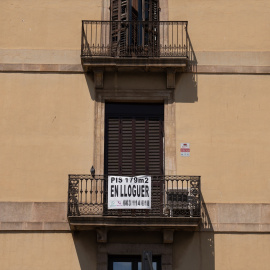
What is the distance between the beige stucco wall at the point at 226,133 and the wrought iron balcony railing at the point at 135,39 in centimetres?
86

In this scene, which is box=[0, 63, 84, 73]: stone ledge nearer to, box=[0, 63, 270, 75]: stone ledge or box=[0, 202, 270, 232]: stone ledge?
box=[0, 63, 270, 75]: stone ledge

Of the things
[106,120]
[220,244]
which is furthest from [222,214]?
[106,120]

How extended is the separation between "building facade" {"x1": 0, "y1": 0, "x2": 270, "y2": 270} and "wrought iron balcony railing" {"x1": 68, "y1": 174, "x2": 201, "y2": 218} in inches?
1.1

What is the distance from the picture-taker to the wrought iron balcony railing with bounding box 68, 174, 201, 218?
19.8 meters

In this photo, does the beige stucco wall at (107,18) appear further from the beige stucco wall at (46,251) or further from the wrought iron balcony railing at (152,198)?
the beige stucco wall at (46,251)

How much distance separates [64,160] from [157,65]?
126 inches

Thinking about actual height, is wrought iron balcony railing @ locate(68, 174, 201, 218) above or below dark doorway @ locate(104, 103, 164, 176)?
below

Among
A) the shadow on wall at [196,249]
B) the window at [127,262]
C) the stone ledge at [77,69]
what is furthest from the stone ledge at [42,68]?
the shadow on wall at [196,249]

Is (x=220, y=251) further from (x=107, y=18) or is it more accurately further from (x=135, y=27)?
(x=107, y=18)

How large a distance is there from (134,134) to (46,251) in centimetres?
361

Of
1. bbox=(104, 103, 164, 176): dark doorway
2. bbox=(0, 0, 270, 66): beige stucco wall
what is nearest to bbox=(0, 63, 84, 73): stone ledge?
bbox=(0, 0, 270, 66): beige stucco wall

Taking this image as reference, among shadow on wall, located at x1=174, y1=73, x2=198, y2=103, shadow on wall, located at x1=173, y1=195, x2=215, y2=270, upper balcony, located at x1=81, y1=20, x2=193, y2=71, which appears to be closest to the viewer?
shadow on wall, located at x1=173, y1=195, x2=215, y2=270

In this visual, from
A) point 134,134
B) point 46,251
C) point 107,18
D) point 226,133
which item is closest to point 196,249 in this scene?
point 226,133

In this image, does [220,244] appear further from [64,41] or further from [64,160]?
[64,41]
